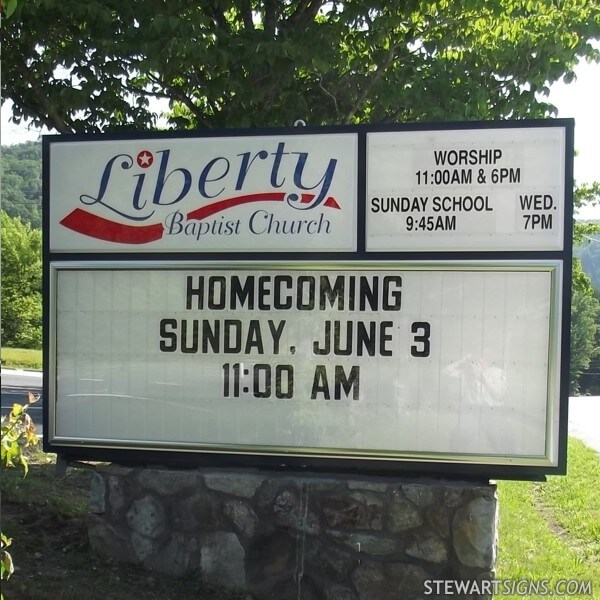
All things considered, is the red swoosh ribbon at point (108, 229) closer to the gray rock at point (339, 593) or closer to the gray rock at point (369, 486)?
the gray rock at point (369, 486)

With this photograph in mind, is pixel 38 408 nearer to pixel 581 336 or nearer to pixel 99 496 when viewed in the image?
pixel 99 496

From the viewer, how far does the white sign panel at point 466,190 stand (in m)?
4.74

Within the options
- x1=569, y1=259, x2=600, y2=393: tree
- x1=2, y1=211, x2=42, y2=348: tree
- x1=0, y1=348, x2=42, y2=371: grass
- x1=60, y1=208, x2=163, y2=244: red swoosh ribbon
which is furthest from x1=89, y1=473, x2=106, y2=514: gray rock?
x1=569, y1=259, x2=600, y2=393: tree

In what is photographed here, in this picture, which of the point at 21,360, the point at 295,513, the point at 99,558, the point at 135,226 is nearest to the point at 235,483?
the point at 295,513

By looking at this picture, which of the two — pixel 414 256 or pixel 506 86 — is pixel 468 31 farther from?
pixel 414 256

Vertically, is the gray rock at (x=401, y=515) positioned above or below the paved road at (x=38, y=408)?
above

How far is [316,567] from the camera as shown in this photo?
4887 millimetres

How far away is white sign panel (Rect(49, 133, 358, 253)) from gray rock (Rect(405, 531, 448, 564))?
204 cm

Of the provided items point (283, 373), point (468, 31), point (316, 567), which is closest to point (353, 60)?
point (468, 31)

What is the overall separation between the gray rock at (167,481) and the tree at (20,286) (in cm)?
3753

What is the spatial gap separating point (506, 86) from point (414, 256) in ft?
14.1

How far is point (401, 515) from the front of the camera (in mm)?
4797

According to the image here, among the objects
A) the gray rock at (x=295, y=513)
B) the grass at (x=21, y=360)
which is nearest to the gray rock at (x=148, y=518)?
the gray rock at (x=295, y=513)

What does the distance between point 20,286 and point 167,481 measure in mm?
39673
